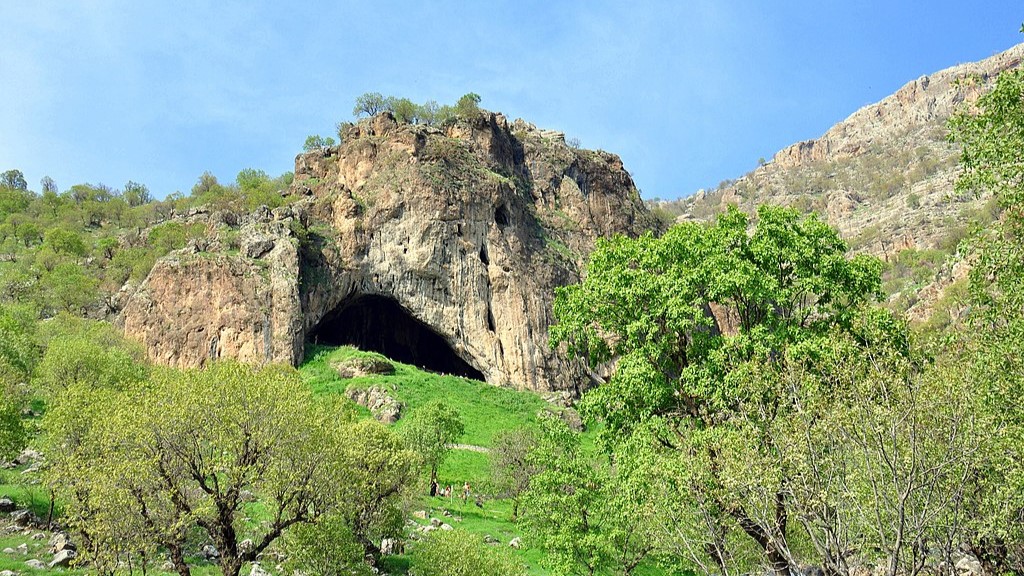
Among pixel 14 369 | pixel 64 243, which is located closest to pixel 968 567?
pixel 14 369

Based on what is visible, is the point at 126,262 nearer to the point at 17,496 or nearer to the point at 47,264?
the point at 47,264

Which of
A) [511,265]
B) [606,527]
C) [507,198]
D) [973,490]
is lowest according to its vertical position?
[606,527]

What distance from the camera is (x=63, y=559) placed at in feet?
63.3

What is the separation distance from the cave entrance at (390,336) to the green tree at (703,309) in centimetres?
5231

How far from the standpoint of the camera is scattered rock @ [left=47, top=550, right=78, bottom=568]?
1908 cm

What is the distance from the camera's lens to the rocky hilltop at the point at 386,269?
58250 mm

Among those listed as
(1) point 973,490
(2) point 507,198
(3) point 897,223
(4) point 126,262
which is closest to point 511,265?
(2) point 507,198

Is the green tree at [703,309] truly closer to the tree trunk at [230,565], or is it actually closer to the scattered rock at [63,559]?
the tree trunk at [230,565]

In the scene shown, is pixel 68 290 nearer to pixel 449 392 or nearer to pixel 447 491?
pixel 449 392

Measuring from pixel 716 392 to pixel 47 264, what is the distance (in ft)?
284

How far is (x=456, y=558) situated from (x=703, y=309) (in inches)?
431

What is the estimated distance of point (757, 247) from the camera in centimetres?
1673

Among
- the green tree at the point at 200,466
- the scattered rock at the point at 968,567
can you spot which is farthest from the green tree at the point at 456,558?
the scattered rock at the point at 968,567

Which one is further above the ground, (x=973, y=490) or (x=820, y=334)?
(x=820, y=334)
